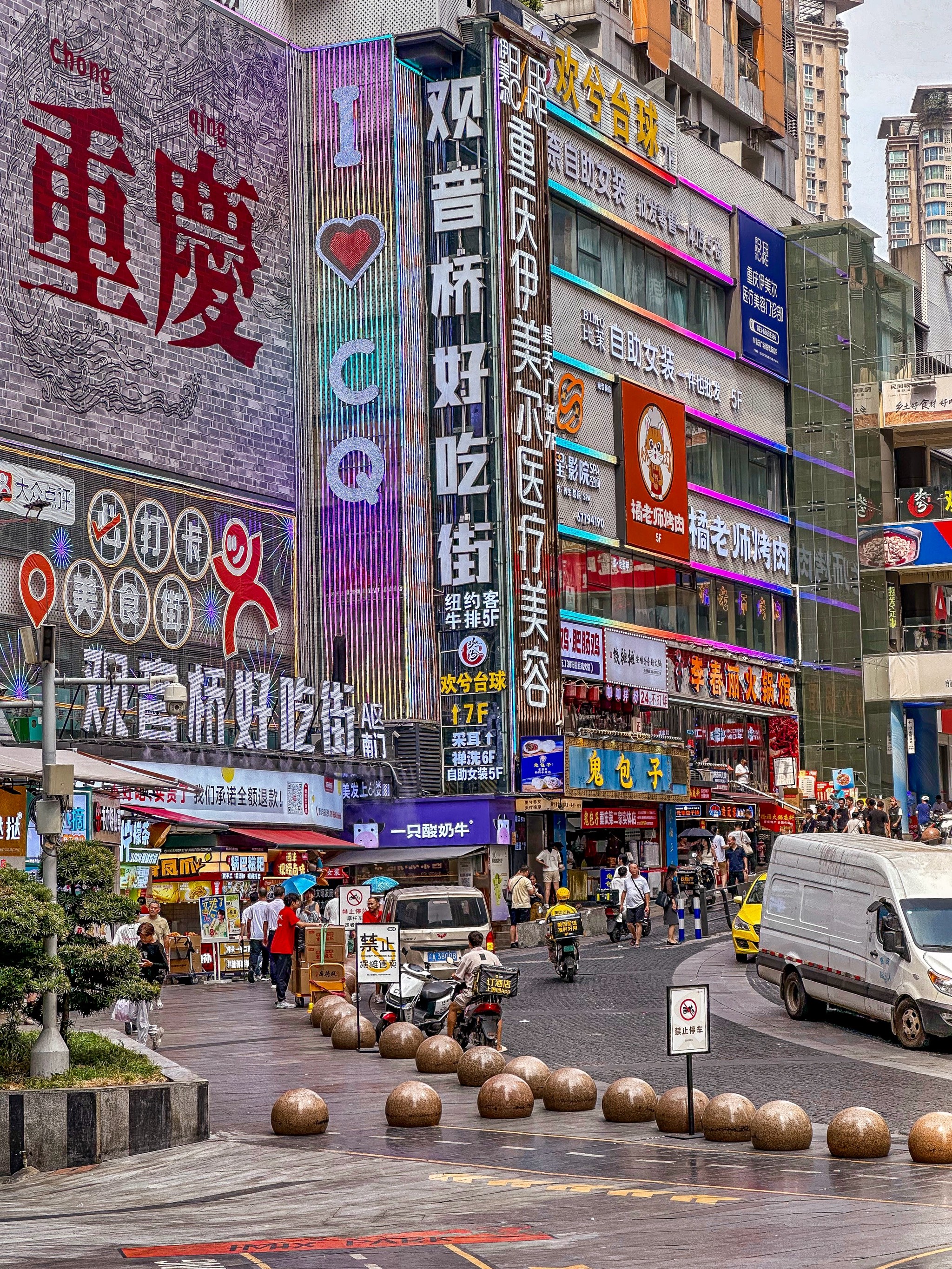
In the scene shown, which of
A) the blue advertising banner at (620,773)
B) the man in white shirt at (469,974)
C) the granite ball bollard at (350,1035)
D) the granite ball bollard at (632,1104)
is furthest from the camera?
the blue advertising banner at (620,773)

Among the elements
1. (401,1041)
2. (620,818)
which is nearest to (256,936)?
(401,1041)

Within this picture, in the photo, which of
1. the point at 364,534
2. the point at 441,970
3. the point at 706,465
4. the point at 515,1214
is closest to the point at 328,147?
the point at 364,534

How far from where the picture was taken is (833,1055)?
75.1 feet

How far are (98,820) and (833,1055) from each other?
15266mm

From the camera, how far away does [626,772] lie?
5384cm

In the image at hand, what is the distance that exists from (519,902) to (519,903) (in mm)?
10

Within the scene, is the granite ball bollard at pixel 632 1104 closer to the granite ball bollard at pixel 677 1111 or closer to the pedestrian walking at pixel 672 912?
the granite ball bollard at pixel 677 1111

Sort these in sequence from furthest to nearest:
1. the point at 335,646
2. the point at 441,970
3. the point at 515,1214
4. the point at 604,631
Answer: the point at 604,631, the point at 335,646, the point at 441,970, the point at 515,1214

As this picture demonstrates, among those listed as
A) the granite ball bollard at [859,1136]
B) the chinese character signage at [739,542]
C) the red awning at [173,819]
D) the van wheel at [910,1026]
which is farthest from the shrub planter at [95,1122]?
the chinese character signage at [739,542]

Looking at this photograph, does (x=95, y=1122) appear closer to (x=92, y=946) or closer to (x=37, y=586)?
(x=92, y=946)

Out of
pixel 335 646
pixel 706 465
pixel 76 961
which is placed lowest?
pixel 76 961

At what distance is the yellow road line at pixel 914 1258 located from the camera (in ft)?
35.0

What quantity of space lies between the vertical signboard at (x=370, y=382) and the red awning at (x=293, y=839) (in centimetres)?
504

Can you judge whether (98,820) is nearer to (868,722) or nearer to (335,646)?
(335,646)
